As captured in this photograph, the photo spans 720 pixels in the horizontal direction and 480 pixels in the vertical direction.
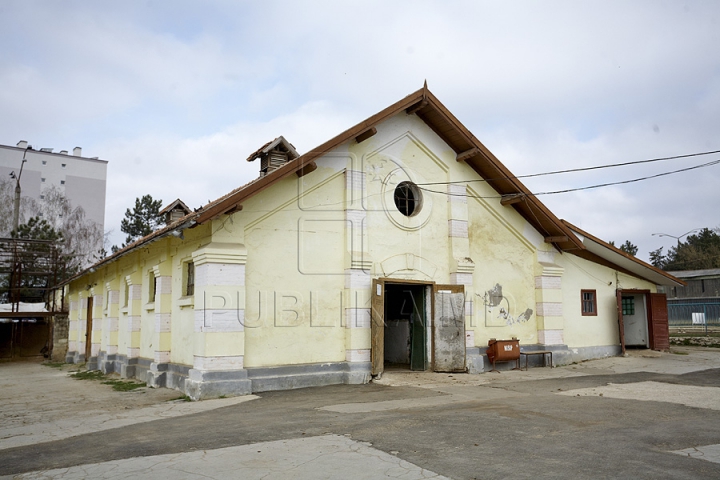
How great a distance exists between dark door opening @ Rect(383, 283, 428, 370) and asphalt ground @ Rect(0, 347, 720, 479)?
3.19 metres

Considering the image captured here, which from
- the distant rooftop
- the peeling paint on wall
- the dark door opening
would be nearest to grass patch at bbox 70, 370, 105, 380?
the dark door opening

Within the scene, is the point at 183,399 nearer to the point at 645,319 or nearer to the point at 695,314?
the point at 645,319

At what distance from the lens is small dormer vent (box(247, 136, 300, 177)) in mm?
14961

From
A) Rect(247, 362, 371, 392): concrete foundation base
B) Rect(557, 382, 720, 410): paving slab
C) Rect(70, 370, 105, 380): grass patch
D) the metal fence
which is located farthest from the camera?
the metal fence

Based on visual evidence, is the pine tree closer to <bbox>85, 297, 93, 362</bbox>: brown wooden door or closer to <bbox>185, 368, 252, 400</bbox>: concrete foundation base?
<bbox>85, 297, 93, 362</bbox>: brown wooden door

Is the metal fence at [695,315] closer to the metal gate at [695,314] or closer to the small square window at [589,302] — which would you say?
the metal gate at [695,314]

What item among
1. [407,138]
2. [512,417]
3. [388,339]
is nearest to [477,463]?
[512,417]

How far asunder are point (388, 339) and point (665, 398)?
387 inches

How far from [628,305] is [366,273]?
11.7m

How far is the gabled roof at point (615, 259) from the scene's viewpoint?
56.6ft

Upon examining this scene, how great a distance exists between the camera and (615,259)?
59.8 feet

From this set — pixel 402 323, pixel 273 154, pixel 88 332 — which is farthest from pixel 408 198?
pixel 88 332

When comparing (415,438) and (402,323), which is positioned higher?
(402,323)

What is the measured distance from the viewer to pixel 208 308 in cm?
1160
